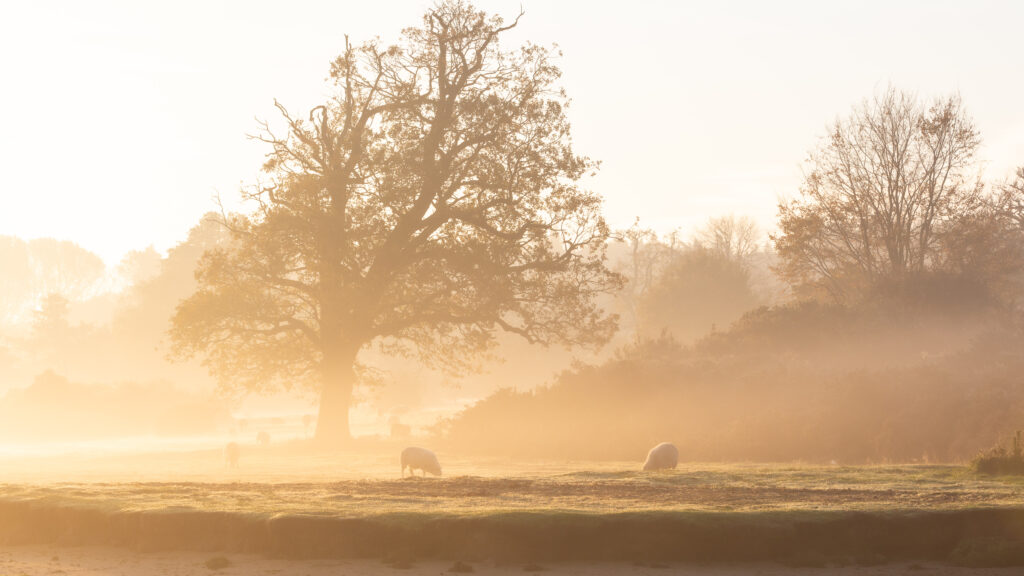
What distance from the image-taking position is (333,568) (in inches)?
601

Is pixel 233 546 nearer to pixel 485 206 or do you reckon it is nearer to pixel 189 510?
pixel 189 510

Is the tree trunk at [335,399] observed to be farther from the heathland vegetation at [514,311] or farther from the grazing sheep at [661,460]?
the grazing sheep at [661,460]

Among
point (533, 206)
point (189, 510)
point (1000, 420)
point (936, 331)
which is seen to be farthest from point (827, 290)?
point (189, 510)

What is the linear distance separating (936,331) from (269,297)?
31.7 meters

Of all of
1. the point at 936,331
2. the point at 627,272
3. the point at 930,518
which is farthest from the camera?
the point at 627,272

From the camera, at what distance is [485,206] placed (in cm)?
4275

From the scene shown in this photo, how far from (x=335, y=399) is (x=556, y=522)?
31.5 meters

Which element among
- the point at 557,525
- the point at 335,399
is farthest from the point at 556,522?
the point at 335,399

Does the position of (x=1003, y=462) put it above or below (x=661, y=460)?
below

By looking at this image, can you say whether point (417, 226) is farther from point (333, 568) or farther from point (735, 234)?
point (735, 234)

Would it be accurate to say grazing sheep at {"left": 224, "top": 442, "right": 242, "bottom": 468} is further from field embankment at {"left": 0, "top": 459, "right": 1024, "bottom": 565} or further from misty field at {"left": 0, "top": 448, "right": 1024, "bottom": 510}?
field embankment at {"left": 0, "top": 459, "right": 1024, "bottom": 565}

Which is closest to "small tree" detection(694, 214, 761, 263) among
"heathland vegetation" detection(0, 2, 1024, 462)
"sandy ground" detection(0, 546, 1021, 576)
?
"heathland vegetation" detection(0, 2, 1024, 462)

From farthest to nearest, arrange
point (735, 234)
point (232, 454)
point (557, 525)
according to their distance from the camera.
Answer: point (735, 234), point (232, 454), point (557, 525)

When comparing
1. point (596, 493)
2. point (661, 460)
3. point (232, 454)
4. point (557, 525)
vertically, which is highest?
point (232, 454)
